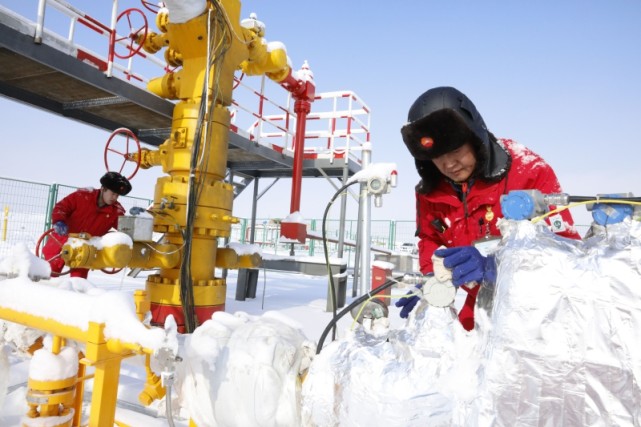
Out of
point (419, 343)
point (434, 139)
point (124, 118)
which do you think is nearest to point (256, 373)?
point (419, 343)

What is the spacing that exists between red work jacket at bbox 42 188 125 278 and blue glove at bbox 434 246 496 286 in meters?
3.94

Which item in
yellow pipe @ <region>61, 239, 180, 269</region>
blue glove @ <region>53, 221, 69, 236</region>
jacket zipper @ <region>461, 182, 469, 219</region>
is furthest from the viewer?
blue glove @ <region>53, 221, 69, 236</region>

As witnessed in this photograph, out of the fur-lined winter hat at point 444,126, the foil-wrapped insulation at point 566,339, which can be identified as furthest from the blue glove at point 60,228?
the foil-wrapped insulation at point 566,339

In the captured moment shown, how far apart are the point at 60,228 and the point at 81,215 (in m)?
0.34

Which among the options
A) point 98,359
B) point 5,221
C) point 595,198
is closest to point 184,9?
point 98,359

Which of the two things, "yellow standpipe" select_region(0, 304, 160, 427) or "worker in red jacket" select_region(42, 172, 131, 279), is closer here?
"yellow standpipe" select_region(0, 304, 160, 427)

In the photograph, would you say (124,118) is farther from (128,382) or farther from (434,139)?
(434,139)

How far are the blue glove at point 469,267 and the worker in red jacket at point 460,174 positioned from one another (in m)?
0.29

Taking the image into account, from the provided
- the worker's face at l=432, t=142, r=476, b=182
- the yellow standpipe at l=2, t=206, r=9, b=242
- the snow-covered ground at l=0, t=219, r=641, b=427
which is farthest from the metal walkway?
the yellow standpipe at l=2, t=206, r=9, b=242

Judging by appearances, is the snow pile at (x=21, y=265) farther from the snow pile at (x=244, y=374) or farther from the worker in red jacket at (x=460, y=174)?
the worker in red jacket at (x=460, y=174)

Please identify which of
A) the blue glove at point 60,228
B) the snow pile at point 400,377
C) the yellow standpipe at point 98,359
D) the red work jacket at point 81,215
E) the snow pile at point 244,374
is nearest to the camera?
the snow pile at point 400,377

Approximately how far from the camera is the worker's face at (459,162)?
60.3 inches

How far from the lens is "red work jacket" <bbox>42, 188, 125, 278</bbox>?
3705 millimetres

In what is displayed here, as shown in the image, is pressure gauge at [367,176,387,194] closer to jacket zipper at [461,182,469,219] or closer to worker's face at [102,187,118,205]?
jacket zipper at [461,182,469,219]
